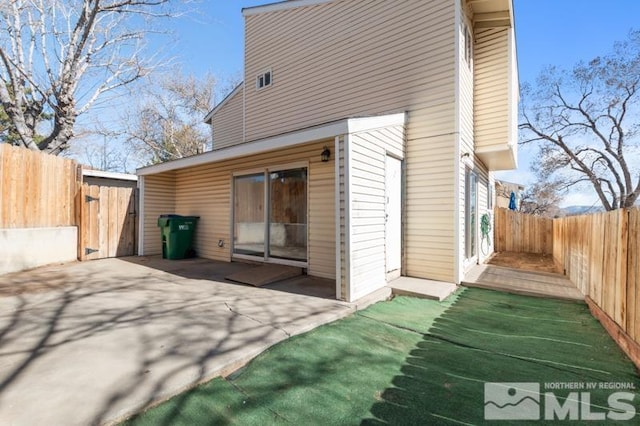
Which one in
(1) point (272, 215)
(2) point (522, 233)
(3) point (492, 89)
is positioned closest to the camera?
(1) point (272, 215)

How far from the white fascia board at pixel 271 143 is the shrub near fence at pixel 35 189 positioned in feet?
6.05

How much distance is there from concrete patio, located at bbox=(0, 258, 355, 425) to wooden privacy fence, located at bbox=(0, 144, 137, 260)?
4.22ft

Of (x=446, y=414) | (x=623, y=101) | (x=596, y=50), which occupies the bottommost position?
(x=446, y=414)

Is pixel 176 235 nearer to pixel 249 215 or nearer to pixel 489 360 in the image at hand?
pixel 249 215

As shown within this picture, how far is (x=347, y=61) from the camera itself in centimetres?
711

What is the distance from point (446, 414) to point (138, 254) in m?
8.23

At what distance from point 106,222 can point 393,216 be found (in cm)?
678

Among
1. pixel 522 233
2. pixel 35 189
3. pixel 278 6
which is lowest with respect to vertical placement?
pixel 522 233

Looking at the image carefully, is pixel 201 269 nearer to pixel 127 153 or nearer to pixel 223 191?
pixel 223 191

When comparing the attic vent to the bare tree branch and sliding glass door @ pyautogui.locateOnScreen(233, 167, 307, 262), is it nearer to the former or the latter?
sliding glass door @ pyautogui.locateOnScreen(233, 167, 307, 262)

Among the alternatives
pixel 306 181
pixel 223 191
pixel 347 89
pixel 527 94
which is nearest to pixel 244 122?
pixel 223 191

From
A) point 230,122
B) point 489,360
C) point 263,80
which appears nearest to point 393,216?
point 489,360

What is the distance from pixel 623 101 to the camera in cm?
1734

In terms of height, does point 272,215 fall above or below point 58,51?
below
